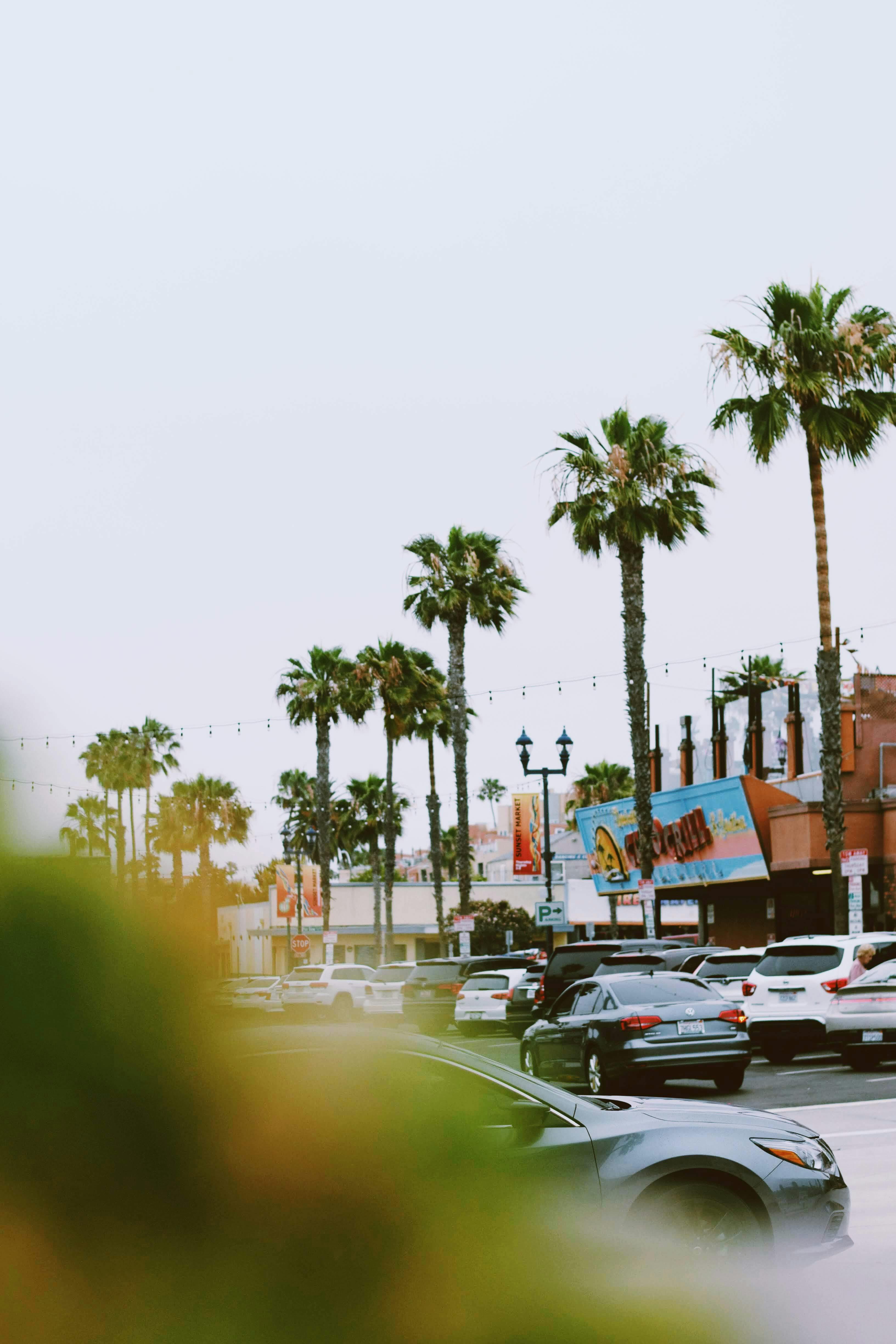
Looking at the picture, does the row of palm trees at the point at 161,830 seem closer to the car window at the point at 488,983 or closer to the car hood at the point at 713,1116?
the car hood at the point at 713,1116

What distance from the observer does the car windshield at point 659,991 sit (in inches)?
610

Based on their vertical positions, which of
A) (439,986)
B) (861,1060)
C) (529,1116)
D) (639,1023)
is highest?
(529,1116)

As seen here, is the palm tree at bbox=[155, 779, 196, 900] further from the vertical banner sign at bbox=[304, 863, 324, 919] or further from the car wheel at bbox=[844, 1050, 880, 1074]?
the vertical banner sign at bbox=[304, 863, 324, 919]

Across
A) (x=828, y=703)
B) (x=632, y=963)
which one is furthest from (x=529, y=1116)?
(x=828, y=703)

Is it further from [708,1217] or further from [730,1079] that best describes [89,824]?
[730,1079]

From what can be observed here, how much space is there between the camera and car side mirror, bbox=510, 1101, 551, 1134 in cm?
411

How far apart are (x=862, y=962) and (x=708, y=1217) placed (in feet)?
44.9

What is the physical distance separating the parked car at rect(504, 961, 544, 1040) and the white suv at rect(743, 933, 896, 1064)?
27.0 feet

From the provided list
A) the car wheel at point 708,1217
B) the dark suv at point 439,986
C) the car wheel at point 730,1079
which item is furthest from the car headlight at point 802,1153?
the dark suv at point 439,986

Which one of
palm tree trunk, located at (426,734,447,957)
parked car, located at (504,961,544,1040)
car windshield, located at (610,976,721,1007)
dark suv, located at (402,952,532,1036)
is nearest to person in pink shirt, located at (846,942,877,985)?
car windshield, located at (610,976,721,1007)

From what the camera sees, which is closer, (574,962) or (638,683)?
Result: (574,962)

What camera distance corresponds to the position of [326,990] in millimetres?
37969

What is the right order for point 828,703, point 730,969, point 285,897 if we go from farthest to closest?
point 285,897
point 828,703
point 730,969

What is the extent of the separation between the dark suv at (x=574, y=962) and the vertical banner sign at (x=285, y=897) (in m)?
41.6
